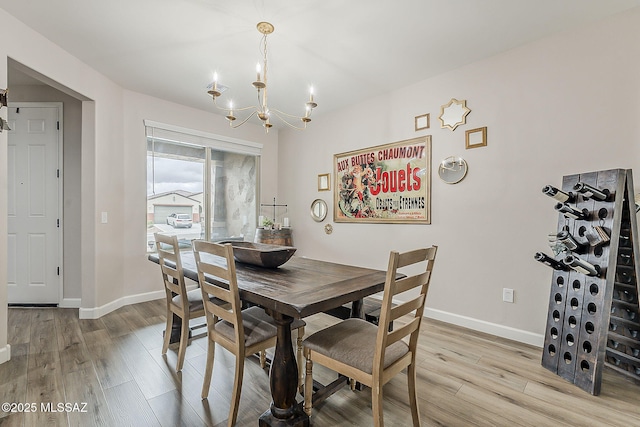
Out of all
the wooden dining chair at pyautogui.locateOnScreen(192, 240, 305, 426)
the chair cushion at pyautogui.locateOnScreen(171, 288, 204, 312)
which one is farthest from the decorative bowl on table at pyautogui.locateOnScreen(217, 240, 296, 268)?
the chair cushion at pyautogui.locateOnScreen(171, 288, 204, 312)

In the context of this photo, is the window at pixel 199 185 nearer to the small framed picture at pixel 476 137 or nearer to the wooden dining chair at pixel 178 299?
the wooden dining chair at pixel 178 299

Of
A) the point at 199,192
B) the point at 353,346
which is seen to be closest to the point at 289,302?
the point at 353,346

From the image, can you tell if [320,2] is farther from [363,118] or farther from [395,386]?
[395,386]

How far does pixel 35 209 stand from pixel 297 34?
3389 millimetres

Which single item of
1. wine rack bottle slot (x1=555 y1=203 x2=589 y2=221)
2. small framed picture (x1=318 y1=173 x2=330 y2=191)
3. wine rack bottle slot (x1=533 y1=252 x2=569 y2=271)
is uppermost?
small framed picture (x1=318 y1=173 x2=330 y2=191)

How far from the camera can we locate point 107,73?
Result: 292 centimetres

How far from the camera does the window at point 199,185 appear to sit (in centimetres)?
358

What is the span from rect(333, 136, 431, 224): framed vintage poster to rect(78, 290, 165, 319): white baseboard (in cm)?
242

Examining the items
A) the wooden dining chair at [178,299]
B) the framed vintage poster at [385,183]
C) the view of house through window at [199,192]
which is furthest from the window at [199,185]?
the wooden dining chair at [178,299]

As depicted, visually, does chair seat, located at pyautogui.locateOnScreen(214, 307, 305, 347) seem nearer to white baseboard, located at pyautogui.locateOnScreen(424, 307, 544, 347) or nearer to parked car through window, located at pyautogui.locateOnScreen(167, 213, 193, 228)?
white baseboard, located at pyautogui.locateOnScreen(424, 307, 544, 347)

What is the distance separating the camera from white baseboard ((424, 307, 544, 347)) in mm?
2346

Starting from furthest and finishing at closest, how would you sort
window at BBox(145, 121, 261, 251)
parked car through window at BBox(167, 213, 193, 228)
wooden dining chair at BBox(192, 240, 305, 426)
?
parked car through window at BBox(167, 213, 193, 228) < window at BBox(145, 121, 261, 251) < wooden dining chair at BBox(192, 240, 305, 426)

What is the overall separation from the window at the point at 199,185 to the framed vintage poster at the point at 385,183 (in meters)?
1.47

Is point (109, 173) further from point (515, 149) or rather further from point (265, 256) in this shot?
point (515, 149)
